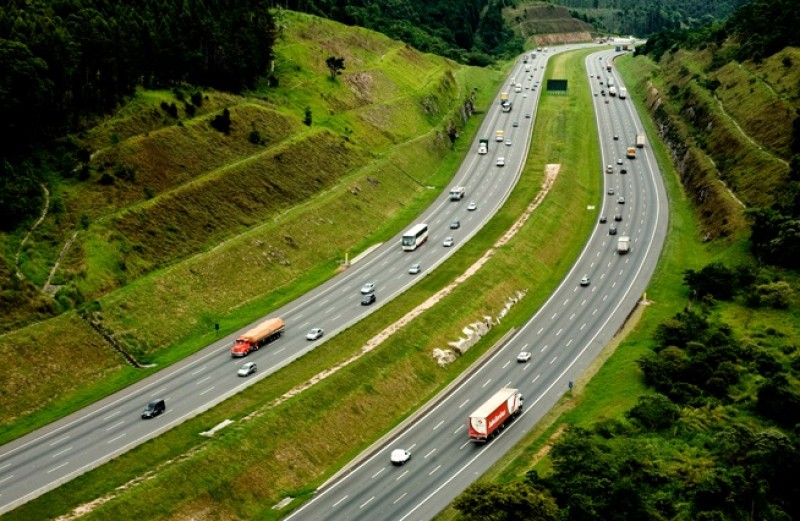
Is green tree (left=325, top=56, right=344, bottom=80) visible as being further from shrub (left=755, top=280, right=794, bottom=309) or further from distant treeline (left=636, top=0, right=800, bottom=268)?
shrub (left=755, top=280, right=794, bottom=309)

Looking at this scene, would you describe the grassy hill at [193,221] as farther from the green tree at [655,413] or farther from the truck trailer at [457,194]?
the green tree at [655,413]

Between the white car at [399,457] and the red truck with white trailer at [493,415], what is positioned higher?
the red truck with white trailer at [493,415]

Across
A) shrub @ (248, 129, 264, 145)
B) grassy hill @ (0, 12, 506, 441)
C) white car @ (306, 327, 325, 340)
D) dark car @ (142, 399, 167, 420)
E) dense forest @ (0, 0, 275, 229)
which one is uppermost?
dense forest @ (0, 0, 275, 229)

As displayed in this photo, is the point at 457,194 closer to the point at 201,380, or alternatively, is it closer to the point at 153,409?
the point at 201,380

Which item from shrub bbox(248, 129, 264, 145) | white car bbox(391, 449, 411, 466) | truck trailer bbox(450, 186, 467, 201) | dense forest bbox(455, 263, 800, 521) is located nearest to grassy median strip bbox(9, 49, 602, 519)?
white car bbox(391, 449, 411, 466)

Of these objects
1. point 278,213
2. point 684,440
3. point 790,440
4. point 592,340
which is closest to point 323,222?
point 278,213

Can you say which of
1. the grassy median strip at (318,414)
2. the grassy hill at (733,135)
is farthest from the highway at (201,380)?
the grassy hill at (733,135)
